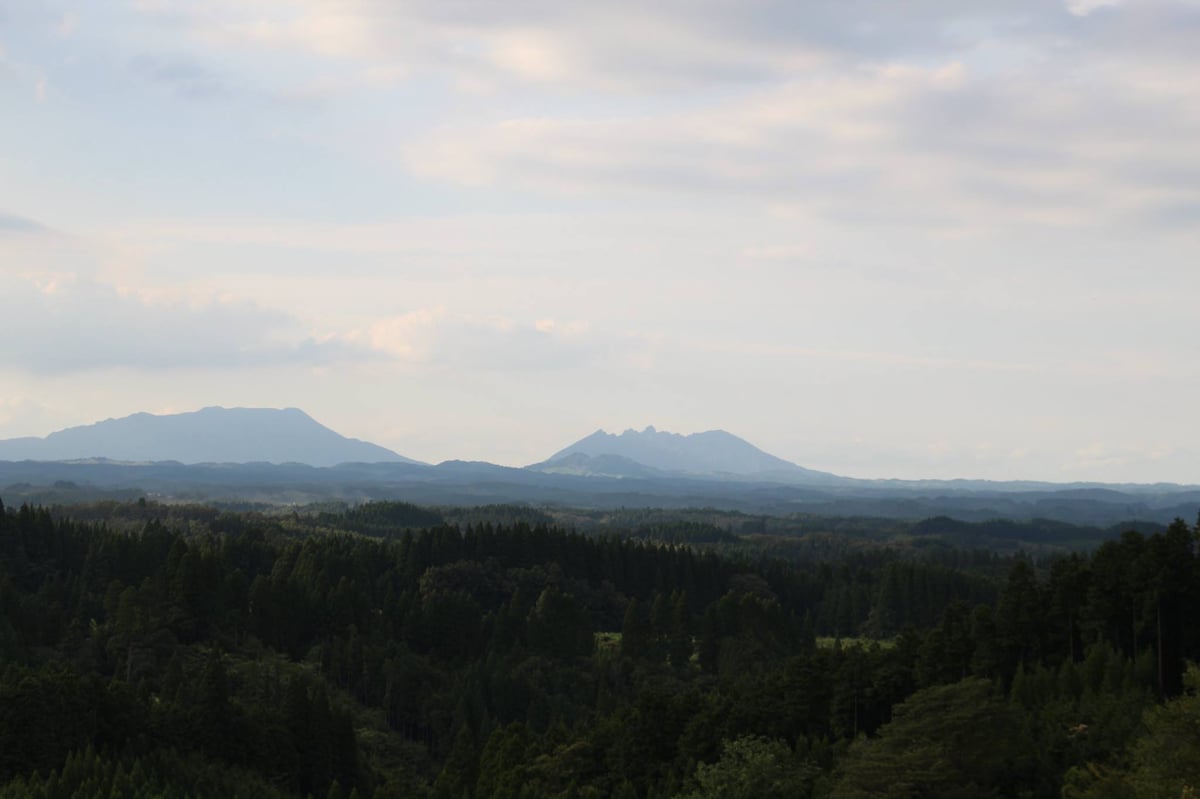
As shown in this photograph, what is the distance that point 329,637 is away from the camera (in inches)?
5561

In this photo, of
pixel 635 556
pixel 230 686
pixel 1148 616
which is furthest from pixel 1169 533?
pixel 635 556

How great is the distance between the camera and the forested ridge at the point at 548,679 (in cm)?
6381

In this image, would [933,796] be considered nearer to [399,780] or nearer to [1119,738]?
[1119,738]

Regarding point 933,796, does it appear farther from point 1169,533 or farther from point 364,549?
point 364,549

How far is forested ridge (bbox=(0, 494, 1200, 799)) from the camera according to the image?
209 ft

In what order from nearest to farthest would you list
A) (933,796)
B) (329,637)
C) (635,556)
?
(933,796), (329,637), (635,556)

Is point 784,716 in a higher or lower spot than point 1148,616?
lower

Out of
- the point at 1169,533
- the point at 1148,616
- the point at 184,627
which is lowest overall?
the point at 184,627

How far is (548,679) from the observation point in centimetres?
13550

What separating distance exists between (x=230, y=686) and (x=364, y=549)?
64.4 metres

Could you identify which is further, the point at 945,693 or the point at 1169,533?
the point at 1169,533

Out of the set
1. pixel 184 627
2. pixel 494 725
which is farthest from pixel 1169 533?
pixel 184 627

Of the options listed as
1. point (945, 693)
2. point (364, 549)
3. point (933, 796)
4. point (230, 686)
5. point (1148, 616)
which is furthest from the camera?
point (364, 549)

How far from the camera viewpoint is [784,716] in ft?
276
